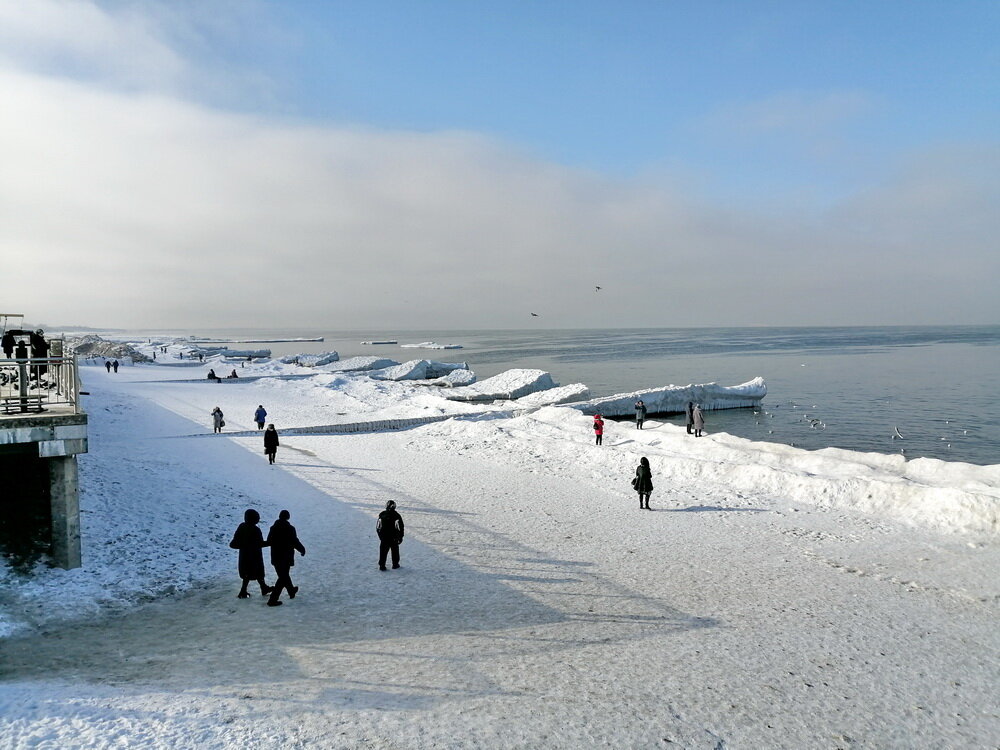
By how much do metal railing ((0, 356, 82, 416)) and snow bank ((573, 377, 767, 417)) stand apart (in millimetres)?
35336

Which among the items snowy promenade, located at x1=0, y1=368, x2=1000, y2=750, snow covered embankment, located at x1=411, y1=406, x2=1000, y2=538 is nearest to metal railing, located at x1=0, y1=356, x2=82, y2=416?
snowy promenade, located at x1=0, y1=368, x2=1000, y2=750

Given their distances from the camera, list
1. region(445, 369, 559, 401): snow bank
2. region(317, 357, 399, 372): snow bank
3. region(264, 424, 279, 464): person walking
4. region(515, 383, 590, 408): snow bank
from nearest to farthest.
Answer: region(264, 424, 279, 464): person walking, region(515, 383, 590, 408): snow bank, region(445, 369, 559, 401): snow bank, region(317, 357, 399, 372): snow bank

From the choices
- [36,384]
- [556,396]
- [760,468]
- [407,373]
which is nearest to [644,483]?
[760,468]

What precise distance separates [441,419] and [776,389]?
4218 cm

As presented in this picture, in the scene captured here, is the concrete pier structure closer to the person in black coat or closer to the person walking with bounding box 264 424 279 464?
the person in black coat

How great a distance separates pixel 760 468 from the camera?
20.3 metres

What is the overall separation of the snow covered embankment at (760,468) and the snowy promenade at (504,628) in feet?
2.89

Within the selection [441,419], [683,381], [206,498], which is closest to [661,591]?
[206,498]

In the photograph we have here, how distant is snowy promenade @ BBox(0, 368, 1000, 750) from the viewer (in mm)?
6664

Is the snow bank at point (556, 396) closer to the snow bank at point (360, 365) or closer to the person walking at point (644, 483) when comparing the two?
the person walking at point (644, 483)

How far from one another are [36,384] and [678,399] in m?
43.7

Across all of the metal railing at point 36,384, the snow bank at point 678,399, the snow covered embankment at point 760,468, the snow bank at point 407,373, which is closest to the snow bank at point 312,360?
the snow bank at point 407,373

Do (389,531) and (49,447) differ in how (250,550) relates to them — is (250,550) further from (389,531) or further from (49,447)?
(49,447)

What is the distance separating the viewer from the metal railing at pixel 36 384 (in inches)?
426
